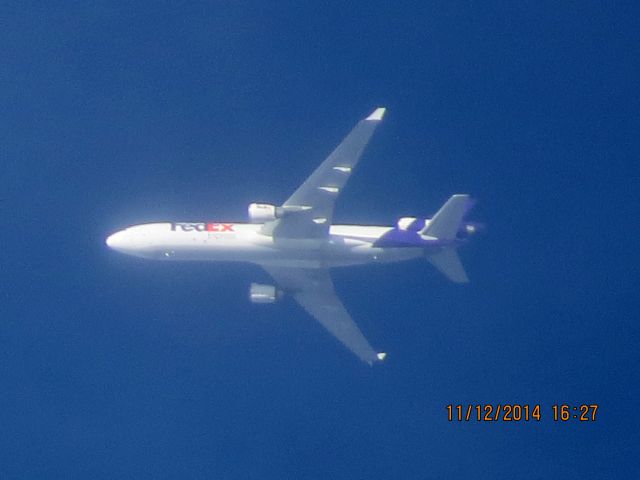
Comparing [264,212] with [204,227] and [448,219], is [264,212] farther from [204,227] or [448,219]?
[448,219]

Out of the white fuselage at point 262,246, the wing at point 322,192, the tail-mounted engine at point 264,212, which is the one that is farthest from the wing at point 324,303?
the tail-mounted engine at point 264,212

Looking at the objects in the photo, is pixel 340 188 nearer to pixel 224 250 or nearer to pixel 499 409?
pixel 224 250

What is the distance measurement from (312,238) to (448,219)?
1116 centimetres

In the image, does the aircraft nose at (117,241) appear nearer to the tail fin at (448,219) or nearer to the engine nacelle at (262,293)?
the engine nacelle at (262,293)

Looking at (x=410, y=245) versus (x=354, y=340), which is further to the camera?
(x=354, y=340)

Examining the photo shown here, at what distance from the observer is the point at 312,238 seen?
319 ft

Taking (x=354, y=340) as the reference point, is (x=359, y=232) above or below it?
above

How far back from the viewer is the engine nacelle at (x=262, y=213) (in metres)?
94.1

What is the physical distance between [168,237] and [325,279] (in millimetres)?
13681

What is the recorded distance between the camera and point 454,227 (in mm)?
94250

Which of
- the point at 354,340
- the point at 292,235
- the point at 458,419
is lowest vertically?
the point at 458,419

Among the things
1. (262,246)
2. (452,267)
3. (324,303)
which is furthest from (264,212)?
(452,267)

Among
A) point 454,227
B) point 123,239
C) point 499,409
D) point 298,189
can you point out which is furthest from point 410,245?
point 123,239

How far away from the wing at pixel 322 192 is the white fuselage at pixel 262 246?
36.8 inches
